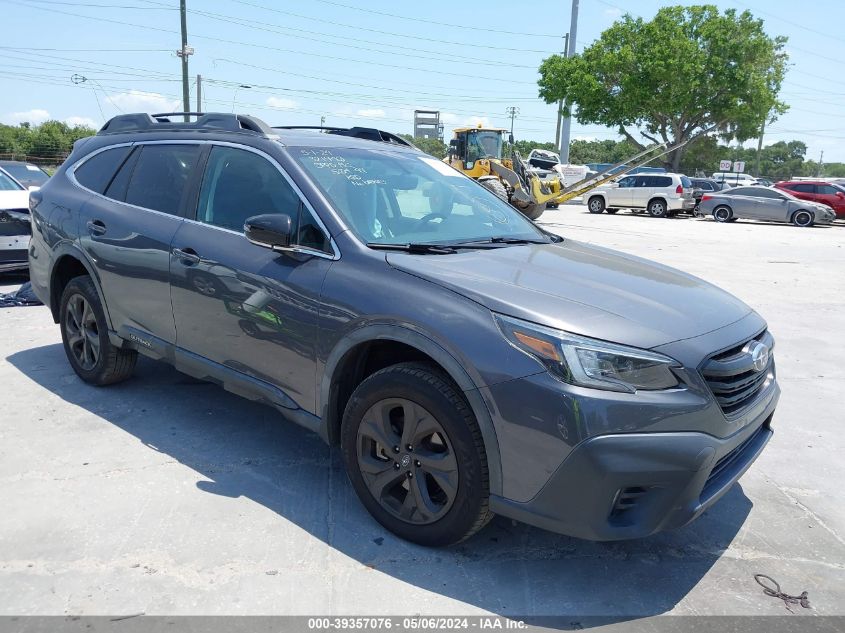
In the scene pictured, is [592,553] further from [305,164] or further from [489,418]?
[305,164]

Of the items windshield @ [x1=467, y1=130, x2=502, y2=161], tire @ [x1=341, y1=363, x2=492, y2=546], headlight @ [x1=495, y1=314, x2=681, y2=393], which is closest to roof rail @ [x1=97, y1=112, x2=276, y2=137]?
tire @ [x1=341, y1=363, x2=492, y2=546]

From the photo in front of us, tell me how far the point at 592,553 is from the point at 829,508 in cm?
145

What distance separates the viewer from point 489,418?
2682 mm

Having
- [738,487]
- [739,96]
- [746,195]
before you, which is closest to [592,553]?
[738,487]

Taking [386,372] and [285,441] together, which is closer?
[386,372]

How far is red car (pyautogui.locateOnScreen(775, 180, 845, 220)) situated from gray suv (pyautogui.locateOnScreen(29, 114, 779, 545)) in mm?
26119

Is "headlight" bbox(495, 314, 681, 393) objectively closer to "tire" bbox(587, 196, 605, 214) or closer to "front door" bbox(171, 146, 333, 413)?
"front door" bbox(171, 146, 333, 413)

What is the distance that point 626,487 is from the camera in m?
2.53

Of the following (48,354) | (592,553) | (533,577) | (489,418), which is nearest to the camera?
(489,418)

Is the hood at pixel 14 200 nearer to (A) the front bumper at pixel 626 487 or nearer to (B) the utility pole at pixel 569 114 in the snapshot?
(A) the front bumper at pixel 626 487

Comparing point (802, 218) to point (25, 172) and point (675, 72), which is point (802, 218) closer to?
point (675, 72)

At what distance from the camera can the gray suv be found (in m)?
2.58

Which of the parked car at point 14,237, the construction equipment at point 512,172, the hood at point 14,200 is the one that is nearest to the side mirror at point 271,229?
the parked car at point 14,237

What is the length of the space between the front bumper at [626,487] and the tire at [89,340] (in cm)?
321
